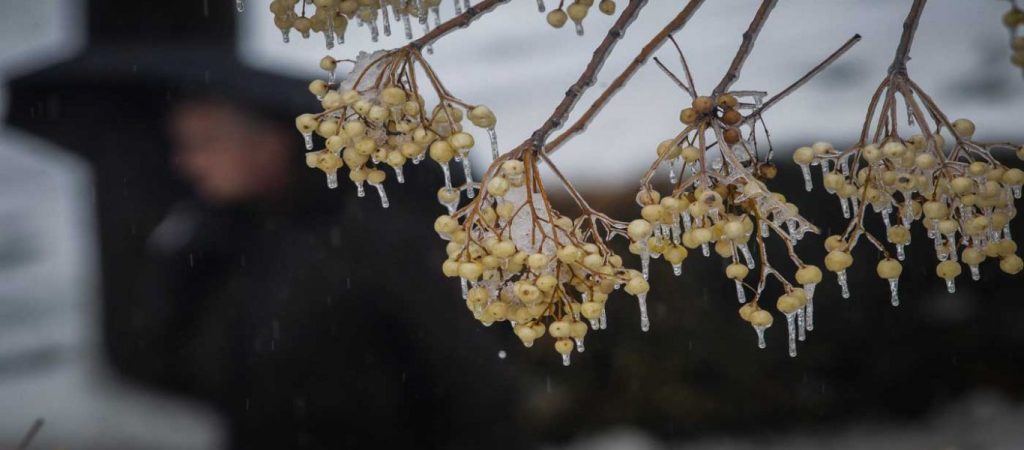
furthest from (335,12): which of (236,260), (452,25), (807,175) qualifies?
(236,260)

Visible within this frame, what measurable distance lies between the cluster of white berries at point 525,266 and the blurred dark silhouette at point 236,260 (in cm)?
75

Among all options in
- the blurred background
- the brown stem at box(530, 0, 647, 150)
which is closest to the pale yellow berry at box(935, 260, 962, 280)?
the brown stem at box(530, 0, 647, 150)

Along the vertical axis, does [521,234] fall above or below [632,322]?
above

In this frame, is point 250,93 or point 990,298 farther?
point 250,93

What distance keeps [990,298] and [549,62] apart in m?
0.61

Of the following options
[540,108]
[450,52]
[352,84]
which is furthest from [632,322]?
[352,84]

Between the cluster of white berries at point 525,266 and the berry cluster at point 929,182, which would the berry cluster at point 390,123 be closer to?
the cluster of white berries at point 525,266

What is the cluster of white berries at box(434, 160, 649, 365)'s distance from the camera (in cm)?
46

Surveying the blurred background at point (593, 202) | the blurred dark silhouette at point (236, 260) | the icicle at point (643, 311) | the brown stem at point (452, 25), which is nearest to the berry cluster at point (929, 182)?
the icicle at point (643, 311)

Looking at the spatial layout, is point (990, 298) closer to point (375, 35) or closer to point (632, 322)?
point (632, 322)

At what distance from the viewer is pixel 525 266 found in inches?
19.0

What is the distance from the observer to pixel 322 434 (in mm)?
1274

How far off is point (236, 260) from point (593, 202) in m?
0.50

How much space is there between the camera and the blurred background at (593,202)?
1.09 metres
